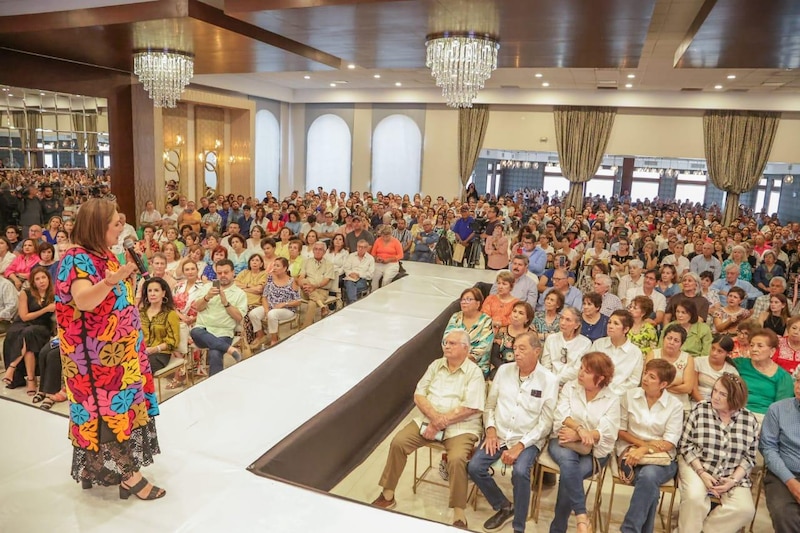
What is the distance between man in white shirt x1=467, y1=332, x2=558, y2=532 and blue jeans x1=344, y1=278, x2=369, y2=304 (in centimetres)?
374

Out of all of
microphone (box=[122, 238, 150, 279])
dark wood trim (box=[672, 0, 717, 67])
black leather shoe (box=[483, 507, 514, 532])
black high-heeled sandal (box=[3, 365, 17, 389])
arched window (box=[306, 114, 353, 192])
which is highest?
dark wood trim (box=[672, 0, 717, 67])

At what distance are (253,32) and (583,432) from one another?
5.50 meters

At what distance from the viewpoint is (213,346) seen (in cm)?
475

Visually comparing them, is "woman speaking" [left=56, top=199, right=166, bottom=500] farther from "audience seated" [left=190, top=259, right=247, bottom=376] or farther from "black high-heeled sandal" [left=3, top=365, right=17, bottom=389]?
"black high-heeled sandal" [left=3, top=365, right=17, bottom=389]

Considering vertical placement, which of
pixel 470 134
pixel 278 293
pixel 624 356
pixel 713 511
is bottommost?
pixel 713 511

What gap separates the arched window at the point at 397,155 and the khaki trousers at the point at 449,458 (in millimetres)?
12552

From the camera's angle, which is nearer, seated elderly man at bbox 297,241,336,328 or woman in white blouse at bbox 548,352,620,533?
woman in white blouse at bbox 548,352,620,533

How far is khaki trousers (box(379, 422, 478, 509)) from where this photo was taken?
10.6 feet

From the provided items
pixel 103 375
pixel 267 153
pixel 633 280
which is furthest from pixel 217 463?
pixel 267 153

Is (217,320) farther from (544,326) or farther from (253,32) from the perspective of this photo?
(253,32)

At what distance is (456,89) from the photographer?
19.6 ft

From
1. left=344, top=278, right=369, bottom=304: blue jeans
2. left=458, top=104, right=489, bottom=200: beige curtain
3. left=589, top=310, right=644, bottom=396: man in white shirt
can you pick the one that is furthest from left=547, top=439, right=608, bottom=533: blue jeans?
left=458, top=104, right=489, bottom=200: beige curtain

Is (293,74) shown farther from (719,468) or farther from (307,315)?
(719,468)

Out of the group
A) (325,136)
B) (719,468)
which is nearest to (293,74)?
(325,136)
